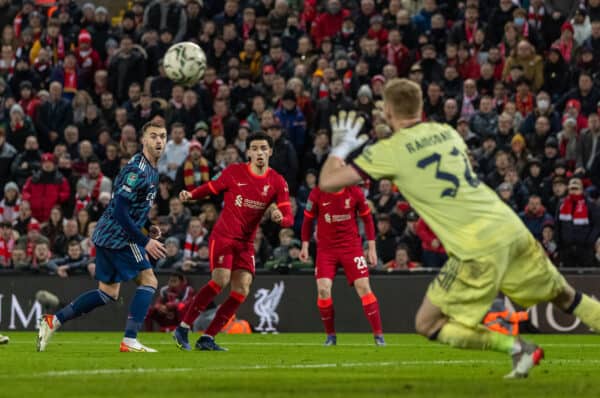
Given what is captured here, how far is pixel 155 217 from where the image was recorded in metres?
23.5

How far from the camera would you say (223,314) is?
14875 mm

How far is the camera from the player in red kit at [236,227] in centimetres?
1480

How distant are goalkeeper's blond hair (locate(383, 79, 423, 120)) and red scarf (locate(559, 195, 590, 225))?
1224cm

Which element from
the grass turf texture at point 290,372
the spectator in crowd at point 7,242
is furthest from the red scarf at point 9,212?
the grass turf texture at point 290,372

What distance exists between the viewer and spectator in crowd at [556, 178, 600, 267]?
21.0 metres

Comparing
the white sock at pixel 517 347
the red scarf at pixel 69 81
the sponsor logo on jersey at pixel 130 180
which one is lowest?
the white sock at pixel 517 347

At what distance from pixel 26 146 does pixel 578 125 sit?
412 inches

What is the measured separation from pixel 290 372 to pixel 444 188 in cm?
256

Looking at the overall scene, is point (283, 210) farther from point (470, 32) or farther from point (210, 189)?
point (470, 32)

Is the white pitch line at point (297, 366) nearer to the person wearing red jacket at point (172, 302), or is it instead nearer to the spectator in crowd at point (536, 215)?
the spectator in crowd at point (536, 215)

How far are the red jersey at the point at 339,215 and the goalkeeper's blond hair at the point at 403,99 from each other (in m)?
8.17

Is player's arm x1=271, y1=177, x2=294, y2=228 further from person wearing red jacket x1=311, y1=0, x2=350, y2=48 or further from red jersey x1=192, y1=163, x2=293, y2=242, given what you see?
person wearing red jacket x1=311, y1=0, x2=350, y2=48

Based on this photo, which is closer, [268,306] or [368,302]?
[368,302]

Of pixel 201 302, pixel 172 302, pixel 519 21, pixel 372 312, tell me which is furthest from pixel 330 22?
pixel 201 302
